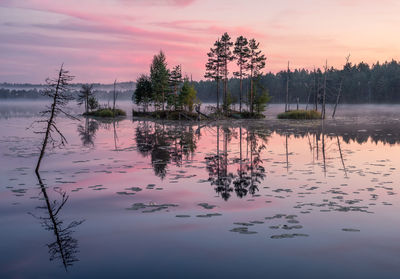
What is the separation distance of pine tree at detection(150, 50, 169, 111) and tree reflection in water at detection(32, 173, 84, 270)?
2556 inches

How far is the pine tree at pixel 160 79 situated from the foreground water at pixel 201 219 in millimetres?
57612

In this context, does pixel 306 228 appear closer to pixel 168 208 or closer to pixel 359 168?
pixel 168 208

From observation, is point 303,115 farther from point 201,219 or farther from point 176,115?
point 201,219

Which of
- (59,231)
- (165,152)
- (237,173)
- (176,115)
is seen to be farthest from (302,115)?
(59,231)

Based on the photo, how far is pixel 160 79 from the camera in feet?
260

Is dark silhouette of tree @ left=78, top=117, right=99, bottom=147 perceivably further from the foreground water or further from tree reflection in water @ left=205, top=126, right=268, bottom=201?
tree reflection in water @ left=205, top=126, right=268, bottom=201

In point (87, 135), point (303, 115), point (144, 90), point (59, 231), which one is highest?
point (144, 90)

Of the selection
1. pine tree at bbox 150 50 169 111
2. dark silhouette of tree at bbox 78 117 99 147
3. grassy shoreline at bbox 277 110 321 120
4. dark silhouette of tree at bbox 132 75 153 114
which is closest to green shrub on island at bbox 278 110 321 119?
grassy shoreline at bbox 277 110 321 120

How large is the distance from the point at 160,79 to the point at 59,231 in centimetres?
7017

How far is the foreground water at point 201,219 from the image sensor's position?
855 centimetres

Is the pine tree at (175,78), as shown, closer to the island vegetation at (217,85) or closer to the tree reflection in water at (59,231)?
the island vegetation at (217,85)

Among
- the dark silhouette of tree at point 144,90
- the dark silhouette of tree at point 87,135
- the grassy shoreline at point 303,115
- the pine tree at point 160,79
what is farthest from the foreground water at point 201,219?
the dark silhouette of tree at point 144,90

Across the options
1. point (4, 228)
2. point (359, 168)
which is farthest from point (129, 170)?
point (359, 168)

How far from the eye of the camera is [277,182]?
54.4ft
